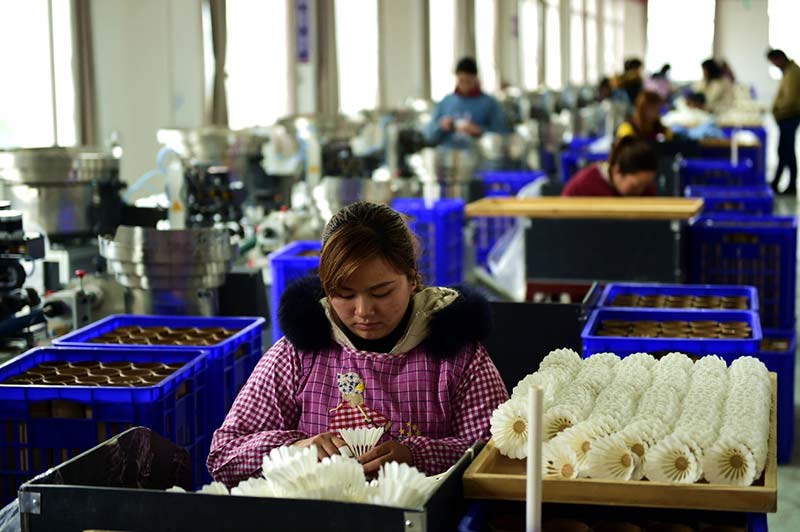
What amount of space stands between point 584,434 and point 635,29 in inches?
1235

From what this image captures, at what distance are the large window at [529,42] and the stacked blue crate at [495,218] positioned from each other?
41.6ft

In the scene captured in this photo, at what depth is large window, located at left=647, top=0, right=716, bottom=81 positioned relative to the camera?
28.3 m

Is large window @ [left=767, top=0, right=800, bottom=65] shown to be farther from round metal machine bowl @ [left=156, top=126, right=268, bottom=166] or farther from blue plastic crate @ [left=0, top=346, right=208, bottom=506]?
blue plastic crate @ [left=0, top=346, right=208, bottom=506]

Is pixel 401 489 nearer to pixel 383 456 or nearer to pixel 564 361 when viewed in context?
pixel 383 456

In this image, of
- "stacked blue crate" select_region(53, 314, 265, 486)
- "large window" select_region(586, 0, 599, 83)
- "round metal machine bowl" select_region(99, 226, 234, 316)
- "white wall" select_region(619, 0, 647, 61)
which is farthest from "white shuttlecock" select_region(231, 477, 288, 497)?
"white wall" select_region(619, 0, 647, 61)

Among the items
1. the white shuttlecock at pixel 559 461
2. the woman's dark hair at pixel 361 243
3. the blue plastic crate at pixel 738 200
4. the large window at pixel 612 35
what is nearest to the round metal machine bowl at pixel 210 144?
the blue plastic crate at pixel 738 200

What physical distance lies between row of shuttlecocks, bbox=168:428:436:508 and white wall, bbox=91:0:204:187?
604 centimetres

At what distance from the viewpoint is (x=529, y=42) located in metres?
21.0

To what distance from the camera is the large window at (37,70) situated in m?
6.91

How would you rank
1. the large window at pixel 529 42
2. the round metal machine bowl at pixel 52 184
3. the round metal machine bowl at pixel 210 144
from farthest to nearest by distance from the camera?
the large window at pixel 529 42
the round metal machine bowl at pixel 210 144
the round metal machine bowl at pixel 52 184

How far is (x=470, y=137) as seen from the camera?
899 centimetres

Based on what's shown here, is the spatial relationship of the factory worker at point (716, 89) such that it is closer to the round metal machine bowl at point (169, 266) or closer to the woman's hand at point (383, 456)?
the round metal machine bowl at point (169, 266)

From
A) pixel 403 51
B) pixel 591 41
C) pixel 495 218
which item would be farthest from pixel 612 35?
pixel 495 218

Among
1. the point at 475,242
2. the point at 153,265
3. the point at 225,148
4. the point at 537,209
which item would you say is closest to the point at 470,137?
the point at 475,242
